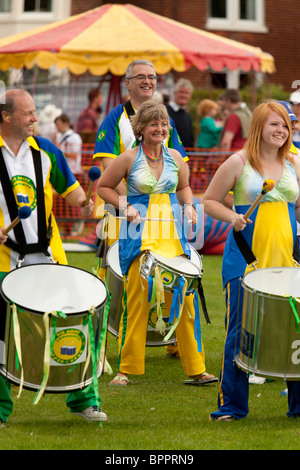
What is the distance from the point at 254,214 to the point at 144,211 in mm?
960

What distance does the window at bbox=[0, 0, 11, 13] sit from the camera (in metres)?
26.4

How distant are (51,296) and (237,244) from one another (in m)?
1.09

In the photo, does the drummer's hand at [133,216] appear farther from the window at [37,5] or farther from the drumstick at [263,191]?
the window at [37,5]

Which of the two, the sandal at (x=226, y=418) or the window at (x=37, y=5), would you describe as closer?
the sandal at (x=226, y=418)

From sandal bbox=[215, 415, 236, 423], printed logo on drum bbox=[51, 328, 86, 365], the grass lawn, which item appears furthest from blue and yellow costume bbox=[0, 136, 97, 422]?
sandal bbox=[215, 415, 236, 423]

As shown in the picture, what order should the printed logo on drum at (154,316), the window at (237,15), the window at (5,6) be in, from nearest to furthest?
1. the printed logo on drum at (154,316)
2. the window at (237,15)
3. the window at (5,6)

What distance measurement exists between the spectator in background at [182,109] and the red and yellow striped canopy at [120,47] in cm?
144

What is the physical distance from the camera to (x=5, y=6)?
26453 millimetres

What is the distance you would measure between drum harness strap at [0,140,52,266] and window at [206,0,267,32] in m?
21.4

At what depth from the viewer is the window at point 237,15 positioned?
2583 centimetres

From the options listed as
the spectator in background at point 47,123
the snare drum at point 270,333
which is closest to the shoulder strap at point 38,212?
the snare drum at point 270,333

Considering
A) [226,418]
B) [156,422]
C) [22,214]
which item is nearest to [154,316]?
[156,422]

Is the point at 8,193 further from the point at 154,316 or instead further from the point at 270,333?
the point at 154,316

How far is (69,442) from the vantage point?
4730mm
